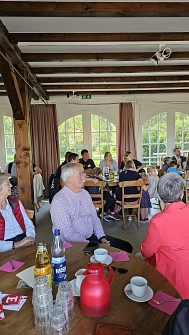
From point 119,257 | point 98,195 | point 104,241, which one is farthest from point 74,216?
point 98,195

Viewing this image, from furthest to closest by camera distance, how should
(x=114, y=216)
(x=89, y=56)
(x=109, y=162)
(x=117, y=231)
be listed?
(x=109, y=162), (x=114, y=216), (x=117, y=231), (x=89, y=56)

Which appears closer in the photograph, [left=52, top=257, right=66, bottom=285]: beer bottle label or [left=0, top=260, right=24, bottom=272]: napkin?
[left=52, top=257, right=66, bottom=285]: beer bottle label

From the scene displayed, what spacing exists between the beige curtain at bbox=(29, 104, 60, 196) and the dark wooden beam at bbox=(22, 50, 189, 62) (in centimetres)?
325

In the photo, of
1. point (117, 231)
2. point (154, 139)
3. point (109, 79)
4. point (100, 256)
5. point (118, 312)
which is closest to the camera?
point (118, 312)

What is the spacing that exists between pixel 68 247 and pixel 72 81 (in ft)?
14.0

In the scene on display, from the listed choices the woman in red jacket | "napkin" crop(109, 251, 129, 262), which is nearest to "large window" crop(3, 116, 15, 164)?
"napkin" crop(109, 251, 129, 262)

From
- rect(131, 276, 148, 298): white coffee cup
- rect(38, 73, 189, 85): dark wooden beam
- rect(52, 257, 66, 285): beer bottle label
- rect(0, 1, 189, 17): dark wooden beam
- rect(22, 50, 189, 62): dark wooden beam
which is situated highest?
rect(38, 73, 189, 85): dark wooden beam

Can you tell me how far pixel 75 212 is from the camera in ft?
6.97

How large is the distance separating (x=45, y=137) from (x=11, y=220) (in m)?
5.08

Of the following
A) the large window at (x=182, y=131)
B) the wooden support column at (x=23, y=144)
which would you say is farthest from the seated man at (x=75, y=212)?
the large window at (x=182, y=131)

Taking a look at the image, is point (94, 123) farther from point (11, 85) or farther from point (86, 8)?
point (86, 8)

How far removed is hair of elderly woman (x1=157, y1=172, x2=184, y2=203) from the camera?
5.19ft

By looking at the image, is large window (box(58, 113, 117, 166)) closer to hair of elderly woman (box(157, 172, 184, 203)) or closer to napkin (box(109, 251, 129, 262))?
hair of elderly woman (box(157, 172, 184, 203))

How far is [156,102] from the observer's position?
7.17m
